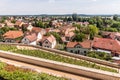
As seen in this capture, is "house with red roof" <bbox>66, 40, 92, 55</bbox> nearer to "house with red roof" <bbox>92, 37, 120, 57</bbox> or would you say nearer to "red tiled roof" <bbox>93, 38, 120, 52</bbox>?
"house with red roof" <bbox>92, 37, 120, 57</bbox>

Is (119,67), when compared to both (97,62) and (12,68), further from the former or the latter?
(12,68)

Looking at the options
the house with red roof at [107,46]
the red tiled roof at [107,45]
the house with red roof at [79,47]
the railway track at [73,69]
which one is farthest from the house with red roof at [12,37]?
the railway track at [73,69]

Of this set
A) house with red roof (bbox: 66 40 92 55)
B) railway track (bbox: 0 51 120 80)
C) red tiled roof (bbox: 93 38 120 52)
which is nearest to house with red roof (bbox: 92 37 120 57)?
red tiled roof (bbox: 93 38 120 52)

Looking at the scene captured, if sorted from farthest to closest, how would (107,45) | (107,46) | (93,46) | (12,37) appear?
(12,37) < (93,46) < (107,45) < (107,46)

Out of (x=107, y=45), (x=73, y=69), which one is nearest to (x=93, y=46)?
(x=107, y=45)

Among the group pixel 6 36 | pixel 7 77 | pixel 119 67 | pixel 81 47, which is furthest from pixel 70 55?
pixel 6 36

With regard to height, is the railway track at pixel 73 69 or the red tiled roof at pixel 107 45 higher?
the railway track at pixel 73 69

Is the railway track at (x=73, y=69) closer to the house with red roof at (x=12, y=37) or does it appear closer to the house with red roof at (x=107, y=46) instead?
the house with red roof at (x=107, y=46)

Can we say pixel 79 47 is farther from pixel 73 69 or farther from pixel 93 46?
pixel 73 69

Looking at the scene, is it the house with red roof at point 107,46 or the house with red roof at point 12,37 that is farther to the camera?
the house with red roof at point 12,37
